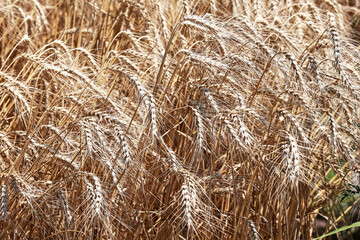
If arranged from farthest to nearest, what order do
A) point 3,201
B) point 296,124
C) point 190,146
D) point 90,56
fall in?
point 90,56, point 190,146, point 296,124, point 3,201

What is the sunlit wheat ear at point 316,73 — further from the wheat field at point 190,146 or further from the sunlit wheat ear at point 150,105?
the sunlit wheat ear at point 150,105

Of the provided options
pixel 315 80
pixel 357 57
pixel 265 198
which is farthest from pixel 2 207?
pixel 357 57

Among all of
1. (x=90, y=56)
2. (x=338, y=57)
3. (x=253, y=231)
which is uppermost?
(x=338, y=57)

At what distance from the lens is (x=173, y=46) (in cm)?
256

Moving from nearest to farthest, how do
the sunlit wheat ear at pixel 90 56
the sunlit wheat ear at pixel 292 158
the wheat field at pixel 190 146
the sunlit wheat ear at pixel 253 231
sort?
the sunlit wheat ear at pixel 292 158, the wheat field at pixel 190 146, the sunlit wheat ear at pixel 253 231, the sunlit wheat ear at pixel 90 56

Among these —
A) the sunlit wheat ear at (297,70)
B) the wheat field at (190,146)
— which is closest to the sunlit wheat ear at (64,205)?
the wheat field at (190,146)

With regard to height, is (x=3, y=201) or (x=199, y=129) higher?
(x=199, y=129)

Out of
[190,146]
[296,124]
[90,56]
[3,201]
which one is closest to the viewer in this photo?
[3,201]

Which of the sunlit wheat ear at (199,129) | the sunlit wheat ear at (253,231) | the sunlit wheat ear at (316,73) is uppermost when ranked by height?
the sunlit wheat ear at (316,73)

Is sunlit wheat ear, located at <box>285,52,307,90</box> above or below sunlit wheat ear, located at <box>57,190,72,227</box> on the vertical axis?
above

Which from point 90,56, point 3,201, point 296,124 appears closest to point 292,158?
point 296,124

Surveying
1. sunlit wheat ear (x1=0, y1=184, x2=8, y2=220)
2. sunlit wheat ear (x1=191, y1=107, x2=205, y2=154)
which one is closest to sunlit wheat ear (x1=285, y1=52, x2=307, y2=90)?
sunlit wheat ear (x1=191, y1=107, x2=205, y2=154)

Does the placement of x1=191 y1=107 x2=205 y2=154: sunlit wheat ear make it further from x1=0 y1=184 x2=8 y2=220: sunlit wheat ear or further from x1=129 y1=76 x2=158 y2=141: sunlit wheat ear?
x1=0 y1=184 x2=8 y2=220: sunlit wheat ear

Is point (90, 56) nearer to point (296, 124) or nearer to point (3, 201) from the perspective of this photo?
point (3, 201)
